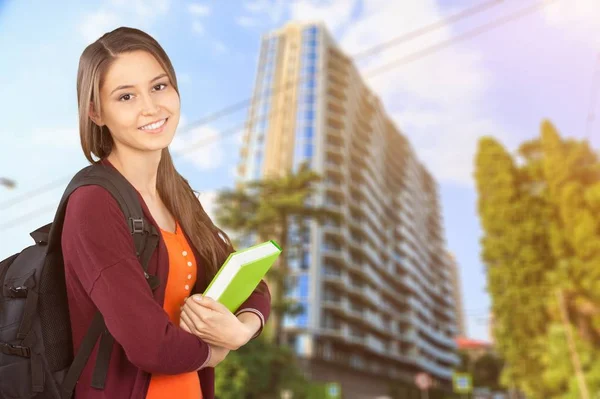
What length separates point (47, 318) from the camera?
86cm

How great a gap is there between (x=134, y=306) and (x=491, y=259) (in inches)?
973

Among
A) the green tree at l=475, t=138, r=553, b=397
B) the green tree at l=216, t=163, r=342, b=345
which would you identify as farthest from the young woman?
the green tree at l=475, t=138, r=553, b=397

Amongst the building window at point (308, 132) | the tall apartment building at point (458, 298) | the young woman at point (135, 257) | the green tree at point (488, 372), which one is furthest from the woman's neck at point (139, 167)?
the tall apartment building at point (458, 298)

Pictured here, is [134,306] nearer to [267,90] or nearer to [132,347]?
[132,347]

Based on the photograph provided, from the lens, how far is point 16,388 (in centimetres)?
81

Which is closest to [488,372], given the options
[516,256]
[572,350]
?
[516,256]

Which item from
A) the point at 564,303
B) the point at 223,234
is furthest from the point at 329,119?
the point at 223,234

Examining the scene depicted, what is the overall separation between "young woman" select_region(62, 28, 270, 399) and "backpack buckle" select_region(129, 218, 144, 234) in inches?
1.0

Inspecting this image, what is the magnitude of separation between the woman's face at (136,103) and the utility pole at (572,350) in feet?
66.6

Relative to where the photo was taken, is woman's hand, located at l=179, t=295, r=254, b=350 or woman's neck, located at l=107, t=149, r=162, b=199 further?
woman's neck, located at l=107, t=149, r=162, b=199

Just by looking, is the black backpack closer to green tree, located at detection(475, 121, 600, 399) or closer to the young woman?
the young woman

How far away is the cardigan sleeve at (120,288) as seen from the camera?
80cm

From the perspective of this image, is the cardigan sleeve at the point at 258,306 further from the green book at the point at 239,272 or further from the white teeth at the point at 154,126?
the white teeth at the point at 154,126

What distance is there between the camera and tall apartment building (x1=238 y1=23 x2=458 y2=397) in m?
36.5
